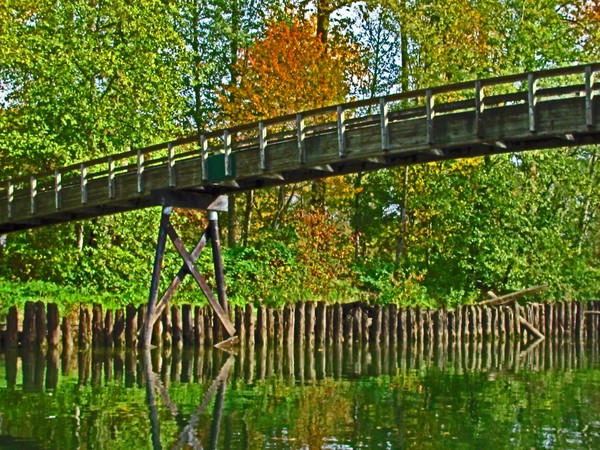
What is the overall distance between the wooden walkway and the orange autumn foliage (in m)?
11.2

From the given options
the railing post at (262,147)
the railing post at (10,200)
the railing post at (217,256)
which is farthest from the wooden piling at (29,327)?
the railing post at (10,200)

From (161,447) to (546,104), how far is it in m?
12.1

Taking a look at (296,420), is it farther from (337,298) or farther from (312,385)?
(337,298)

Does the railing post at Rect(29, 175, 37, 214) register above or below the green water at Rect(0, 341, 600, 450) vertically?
above

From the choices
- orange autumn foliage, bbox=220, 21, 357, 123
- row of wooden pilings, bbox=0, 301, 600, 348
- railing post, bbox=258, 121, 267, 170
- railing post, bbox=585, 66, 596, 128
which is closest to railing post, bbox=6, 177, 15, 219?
row of wooden pilings, bbox=0, 301, 600, 348

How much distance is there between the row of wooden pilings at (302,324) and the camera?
26.0m

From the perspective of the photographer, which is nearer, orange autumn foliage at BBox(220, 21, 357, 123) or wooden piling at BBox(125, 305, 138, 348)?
wooden piling at BBox(125, 305, 138, 348)

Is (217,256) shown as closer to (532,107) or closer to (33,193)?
(33,193)

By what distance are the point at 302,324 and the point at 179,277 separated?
3785mm

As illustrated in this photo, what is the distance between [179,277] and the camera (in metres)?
27.7

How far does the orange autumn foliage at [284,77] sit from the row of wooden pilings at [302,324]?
12.5 m

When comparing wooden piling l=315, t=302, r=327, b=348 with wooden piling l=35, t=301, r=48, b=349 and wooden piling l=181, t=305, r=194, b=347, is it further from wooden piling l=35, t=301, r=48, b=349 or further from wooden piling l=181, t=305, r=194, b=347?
wooden piling l=35, t=301, r=48, b=349

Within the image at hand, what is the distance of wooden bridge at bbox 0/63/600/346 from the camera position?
71.4ft

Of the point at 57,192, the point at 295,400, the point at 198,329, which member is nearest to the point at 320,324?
the point at 198,329
